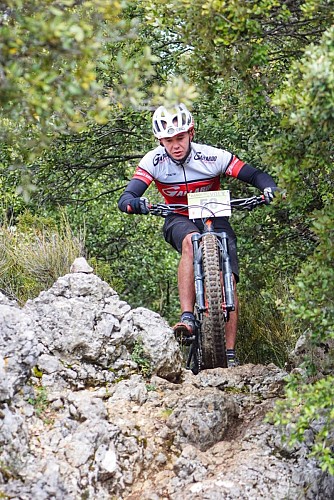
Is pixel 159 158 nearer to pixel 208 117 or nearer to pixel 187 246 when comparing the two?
pixel 187 246

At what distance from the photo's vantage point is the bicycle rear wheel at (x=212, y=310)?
6633mm

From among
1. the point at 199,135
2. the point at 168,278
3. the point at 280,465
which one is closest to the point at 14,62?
the point at 280,465

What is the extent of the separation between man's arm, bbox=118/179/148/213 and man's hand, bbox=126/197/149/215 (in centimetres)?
4

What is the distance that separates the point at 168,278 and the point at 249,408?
7.14m

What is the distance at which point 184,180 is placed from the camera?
7.40 metres

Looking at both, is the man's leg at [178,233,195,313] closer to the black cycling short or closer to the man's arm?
the black cycling short

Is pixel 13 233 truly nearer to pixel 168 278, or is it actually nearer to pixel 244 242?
pixel 244 242

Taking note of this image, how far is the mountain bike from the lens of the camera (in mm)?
6656

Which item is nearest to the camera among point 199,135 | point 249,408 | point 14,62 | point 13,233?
point 14,62

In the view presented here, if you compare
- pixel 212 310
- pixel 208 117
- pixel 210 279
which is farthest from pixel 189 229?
pixel 208 117

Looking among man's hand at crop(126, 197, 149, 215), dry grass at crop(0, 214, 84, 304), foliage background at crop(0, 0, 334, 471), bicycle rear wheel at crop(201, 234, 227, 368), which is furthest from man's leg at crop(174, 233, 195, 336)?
dry grass at crop(0, 214, 84, 304)

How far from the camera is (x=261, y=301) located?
9195mm

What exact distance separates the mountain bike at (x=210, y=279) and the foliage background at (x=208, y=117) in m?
0.52

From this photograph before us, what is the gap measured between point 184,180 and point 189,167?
12 cm
